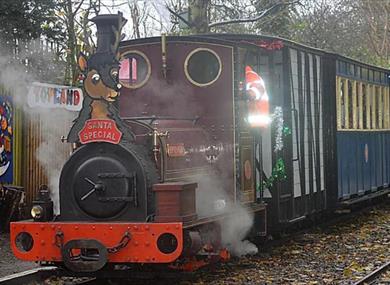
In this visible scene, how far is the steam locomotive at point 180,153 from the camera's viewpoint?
752cm

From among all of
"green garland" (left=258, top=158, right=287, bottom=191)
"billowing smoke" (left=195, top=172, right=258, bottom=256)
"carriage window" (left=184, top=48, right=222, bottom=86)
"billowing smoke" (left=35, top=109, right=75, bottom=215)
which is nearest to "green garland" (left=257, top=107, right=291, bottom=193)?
"green garland" (left=258, top=158, right=287, bottom=191)

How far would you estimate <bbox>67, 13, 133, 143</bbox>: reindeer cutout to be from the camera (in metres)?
7.54

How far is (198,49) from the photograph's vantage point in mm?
8742

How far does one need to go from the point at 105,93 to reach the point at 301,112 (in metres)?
4.59

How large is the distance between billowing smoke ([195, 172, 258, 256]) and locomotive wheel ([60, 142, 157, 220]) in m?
1.02

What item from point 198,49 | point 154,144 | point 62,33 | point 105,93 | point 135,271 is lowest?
point 135,271

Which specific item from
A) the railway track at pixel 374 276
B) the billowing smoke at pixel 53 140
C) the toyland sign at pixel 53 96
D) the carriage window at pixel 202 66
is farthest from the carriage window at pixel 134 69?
the billowing smoke at pixel 53 140

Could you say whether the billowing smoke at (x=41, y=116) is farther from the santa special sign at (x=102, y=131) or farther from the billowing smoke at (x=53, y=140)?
the santa special sign at (x=102, y=131)

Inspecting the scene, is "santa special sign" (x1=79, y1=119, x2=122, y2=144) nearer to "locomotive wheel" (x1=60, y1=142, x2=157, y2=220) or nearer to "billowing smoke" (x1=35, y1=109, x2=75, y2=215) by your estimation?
"locomotive wheel" (x1=60, y1=142, x2=157, y2=220)

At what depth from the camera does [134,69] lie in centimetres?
907

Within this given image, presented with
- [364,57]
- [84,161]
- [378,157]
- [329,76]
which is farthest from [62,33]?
[364,57]

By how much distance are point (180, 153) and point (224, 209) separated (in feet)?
3.36

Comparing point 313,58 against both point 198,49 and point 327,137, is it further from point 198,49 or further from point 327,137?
point 198,49

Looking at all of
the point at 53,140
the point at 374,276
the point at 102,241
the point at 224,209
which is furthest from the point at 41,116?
the point at 374,276
